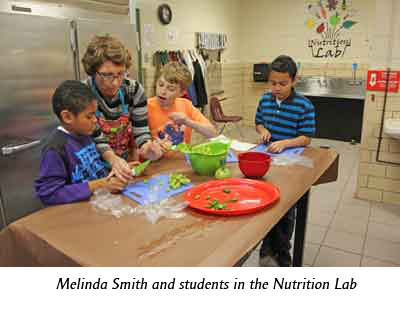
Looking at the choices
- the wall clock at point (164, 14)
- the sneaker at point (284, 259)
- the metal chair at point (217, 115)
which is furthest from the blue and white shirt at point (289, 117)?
the metal chair at point (217, 115)

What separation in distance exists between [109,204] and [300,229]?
131 cm

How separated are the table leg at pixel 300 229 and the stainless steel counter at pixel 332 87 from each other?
3.95 m

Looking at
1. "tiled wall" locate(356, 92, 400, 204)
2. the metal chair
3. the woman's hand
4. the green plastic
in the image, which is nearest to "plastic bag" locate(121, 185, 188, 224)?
the woman's hand

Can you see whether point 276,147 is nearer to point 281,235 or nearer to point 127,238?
point 281,235

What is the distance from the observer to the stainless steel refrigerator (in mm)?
2137

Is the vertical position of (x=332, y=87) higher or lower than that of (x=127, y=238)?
higher

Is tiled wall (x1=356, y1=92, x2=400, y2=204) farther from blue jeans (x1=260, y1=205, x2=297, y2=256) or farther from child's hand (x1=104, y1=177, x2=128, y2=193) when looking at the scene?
child's hand (x1=104, y1=177, x2=128, y2=193)

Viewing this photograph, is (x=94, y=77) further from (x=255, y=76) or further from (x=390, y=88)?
(x=255, y=76)

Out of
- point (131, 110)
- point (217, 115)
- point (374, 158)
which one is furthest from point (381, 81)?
point (217, 115)

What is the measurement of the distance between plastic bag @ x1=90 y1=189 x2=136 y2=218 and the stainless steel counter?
5.02m

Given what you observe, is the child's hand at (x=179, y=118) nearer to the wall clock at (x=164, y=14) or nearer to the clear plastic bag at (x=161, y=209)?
the clear plastic bag at (x=161, y=209)

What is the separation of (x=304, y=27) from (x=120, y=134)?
17.1 ft

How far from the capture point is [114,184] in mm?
1346

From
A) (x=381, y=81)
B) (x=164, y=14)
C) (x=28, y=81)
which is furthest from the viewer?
(x=164, y=14)
